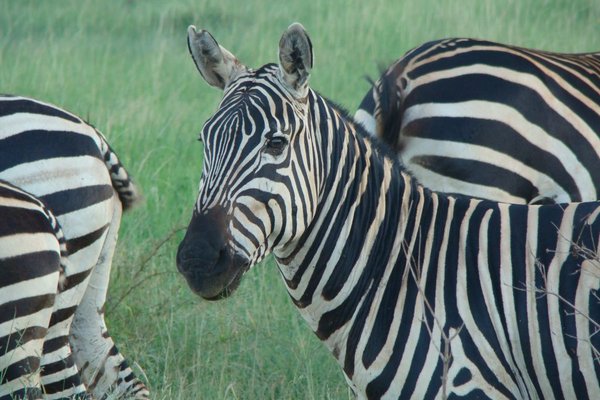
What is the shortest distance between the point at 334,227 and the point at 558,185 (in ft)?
6.62

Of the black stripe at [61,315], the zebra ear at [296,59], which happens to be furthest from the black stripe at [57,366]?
the zebra ear at [296,59]

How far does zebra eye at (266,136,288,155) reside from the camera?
150 inches

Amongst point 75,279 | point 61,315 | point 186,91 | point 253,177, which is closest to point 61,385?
point 61,315

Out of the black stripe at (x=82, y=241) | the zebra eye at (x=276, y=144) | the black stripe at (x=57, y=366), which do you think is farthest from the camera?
the black stripe at (x=82, y=241)

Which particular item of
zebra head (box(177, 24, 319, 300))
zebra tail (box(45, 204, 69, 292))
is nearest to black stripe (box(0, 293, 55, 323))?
zebra tail (box(45, 204, 69, 292))

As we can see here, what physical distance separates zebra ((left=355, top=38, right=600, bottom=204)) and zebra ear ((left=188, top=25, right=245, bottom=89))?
1268mm

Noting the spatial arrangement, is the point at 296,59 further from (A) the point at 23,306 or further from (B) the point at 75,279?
(B) the point at 75,279

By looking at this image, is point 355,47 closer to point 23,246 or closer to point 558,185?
point 558,185

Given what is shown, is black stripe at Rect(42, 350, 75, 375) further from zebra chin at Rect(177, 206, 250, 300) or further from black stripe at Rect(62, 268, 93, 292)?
zebra chin at Rect(177, 206, 250, 300)

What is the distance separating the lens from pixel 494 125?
18.0ft

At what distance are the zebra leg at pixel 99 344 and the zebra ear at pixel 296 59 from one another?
1.67 meters

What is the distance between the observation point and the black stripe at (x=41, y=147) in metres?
4.78

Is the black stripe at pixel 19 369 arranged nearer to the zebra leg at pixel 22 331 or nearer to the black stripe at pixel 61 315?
the zebra leg at pixel 22 331

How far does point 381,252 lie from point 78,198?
66.5 inches
